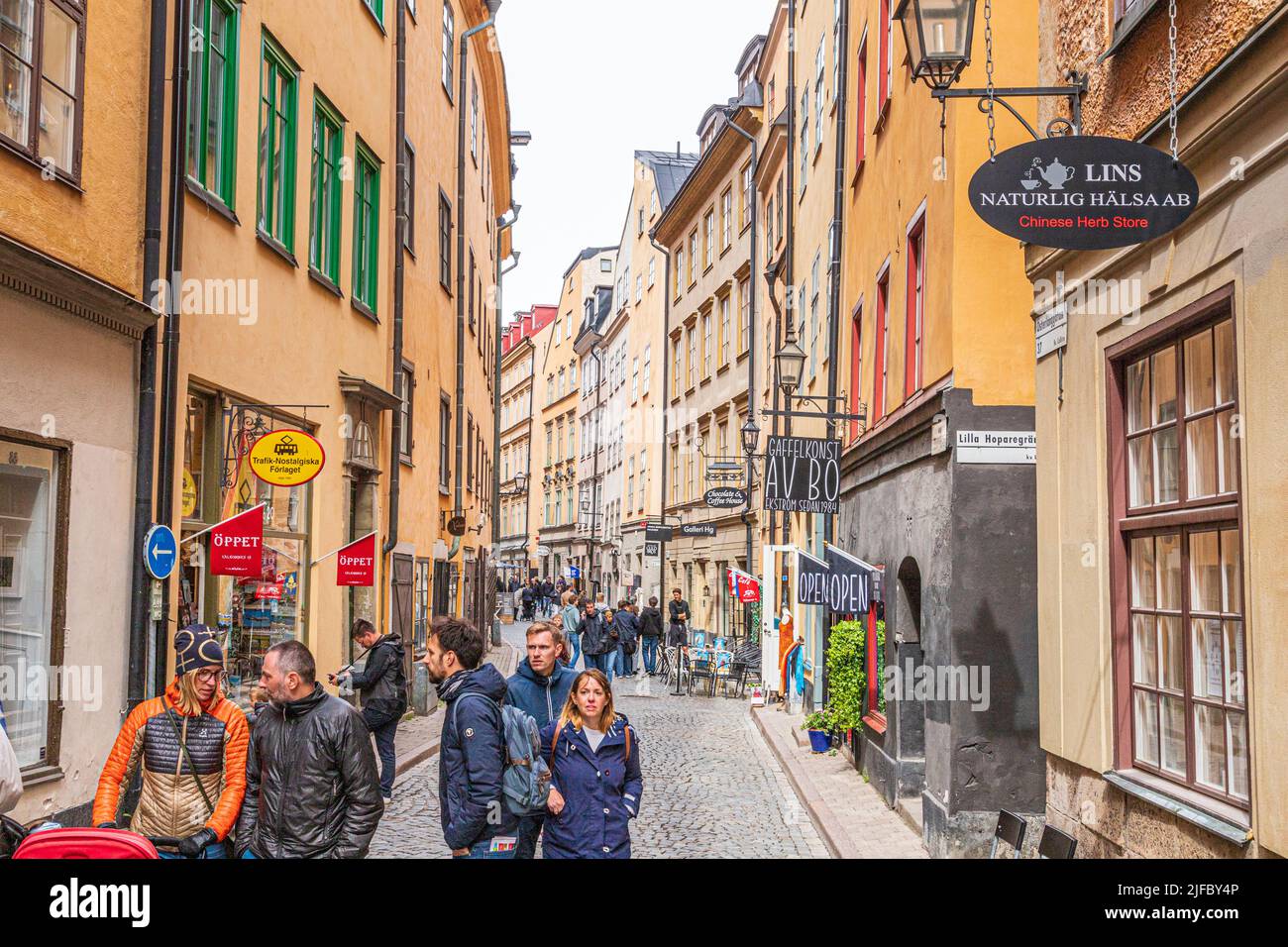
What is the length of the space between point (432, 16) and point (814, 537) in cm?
1058

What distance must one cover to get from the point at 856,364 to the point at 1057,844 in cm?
1079

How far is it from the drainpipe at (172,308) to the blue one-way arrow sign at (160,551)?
0.25 metres

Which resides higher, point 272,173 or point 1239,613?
point 272,173

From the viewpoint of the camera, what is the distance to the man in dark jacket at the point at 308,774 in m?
5.49

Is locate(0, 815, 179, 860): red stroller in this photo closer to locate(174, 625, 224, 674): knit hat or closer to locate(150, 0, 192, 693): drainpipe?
locate(174, 625, 224, 674): knit hat

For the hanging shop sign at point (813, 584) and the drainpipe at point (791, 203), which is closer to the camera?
the hanging shop sign at point (813, 584)

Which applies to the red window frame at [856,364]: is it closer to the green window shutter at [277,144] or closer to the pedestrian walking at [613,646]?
the green window shutter at [277,144]

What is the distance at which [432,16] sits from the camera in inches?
875

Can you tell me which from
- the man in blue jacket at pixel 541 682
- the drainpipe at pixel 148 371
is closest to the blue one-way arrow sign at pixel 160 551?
the drainpipe at pixel 148 371

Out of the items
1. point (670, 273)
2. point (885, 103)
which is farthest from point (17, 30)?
point (670, 273)

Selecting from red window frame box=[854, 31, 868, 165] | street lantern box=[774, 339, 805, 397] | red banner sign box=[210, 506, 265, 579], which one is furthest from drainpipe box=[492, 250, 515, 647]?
red banner sign box=[210, 506, 265, 579]

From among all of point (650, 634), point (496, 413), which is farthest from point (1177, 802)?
point (496, 413)

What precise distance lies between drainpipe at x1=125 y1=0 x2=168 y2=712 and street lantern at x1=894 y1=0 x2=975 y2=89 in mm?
5704
